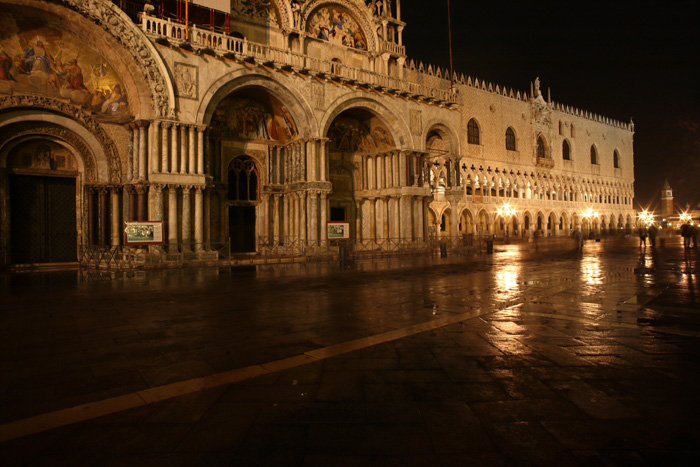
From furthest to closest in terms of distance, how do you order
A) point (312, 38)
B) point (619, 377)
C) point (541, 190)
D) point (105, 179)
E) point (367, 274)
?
point (541, 190) → point (312, 38) → point (105, 179) → point (367, 274) → point (619, 377)

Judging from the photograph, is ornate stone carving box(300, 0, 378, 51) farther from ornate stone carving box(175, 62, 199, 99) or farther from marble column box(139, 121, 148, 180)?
marble column box(139, 121, 148, 180)

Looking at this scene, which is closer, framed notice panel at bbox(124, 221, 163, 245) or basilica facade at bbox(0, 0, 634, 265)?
framed notice panel at bbox(124, 221, 163, 245)

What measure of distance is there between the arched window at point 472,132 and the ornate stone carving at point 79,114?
30.9 metres

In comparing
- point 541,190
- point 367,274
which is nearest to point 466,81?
point 541,190

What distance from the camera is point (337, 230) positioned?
1952cm

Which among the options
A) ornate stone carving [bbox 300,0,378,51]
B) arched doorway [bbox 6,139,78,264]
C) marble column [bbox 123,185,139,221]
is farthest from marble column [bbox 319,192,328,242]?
arched doorway [bbox 6,139,78,264]

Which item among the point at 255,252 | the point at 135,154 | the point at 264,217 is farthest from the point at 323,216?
the point at 135,154

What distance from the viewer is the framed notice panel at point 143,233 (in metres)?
14.5

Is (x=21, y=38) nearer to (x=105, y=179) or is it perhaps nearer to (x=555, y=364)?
(x=105, y=179)

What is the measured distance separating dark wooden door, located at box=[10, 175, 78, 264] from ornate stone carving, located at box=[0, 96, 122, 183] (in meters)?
2.18

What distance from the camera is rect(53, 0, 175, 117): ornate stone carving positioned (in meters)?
14.9

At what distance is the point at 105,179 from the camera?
16828mm

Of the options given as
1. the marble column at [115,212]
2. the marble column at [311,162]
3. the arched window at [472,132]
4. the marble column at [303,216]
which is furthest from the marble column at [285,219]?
the arched window at [472,132]

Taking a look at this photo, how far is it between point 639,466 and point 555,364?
5.94ft
